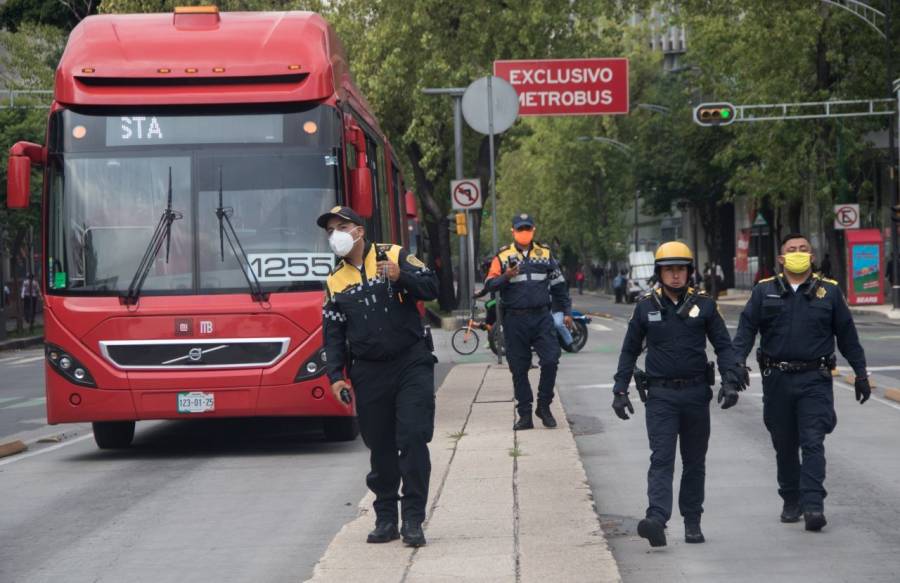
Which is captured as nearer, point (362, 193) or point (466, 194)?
point (362, 193)

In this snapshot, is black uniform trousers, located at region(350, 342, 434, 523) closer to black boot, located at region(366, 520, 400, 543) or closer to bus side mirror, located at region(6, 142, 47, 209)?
black boot, located at region(366, 520, 400, 543)

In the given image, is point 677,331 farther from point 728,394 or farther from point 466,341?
point 466,341

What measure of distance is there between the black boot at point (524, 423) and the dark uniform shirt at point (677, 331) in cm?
501

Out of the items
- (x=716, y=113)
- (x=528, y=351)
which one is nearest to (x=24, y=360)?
(x=716, y=113)

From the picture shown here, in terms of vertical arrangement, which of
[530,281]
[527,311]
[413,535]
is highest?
[530,281]

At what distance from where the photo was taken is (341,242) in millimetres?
8250

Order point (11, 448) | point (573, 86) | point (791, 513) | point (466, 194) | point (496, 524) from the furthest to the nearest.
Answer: point (573, 86) < point (466, 194) < point (11, 448) < point (791, 513) < point (496, 524)

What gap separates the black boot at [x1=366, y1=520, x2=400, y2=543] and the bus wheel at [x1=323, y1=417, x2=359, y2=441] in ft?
18.5

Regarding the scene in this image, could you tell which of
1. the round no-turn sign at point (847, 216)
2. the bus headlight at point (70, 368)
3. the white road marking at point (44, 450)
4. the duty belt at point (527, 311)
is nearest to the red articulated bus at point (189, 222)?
the bus headlight at point (70, 368)

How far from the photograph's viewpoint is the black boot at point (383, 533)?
27.3 feet

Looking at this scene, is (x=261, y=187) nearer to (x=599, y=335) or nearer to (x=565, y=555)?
(x=565, y=555)

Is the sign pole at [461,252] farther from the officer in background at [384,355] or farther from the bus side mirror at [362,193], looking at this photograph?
the officer in background at [384,355]

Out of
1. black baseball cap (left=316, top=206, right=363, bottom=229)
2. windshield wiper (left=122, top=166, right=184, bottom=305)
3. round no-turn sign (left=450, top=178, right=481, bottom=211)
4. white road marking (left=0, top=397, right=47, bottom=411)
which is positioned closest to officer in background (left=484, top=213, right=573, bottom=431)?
windshield wiper (left=122, top=166, right=184, bottom=305)

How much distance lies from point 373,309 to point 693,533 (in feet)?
6.92
